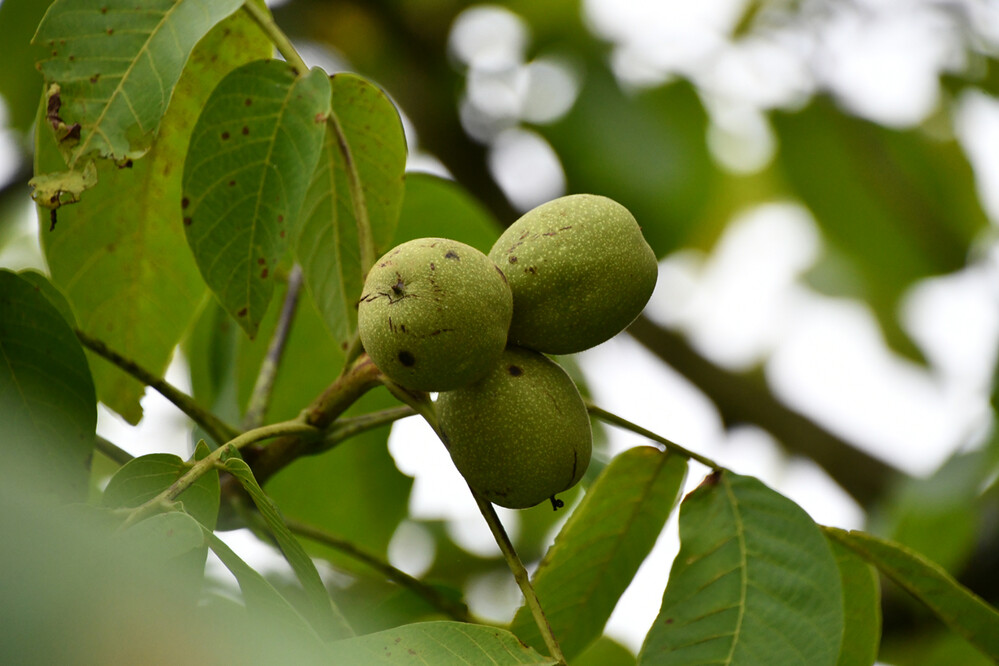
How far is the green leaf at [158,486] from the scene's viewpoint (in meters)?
0.80

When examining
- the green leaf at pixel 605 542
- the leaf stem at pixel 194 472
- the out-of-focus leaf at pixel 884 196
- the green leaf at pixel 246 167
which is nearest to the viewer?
the leaf stem at pixel 194 472

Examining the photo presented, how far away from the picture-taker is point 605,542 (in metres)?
1.16

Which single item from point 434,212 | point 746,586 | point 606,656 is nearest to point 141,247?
point 434,212

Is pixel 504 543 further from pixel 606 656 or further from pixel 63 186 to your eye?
pixel 606 656

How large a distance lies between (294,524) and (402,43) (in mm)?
1742

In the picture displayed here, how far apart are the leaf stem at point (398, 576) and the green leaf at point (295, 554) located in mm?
390

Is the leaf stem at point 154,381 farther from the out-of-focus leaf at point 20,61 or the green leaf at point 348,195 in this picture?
the out-of-focus leaf at point 20,61

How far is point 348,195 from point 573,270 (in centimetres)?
39

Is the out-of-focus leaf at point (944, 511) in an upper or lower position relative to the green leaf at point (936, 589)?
lower

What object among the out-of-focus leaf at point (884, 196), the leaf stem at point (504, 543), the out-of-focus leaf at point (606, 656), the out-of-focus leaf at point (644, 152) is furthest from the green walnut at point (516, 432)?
the out-of-focus leaf at point (884, 196)

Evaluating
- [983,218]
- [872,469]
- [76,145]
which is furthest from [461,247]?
[983,218]

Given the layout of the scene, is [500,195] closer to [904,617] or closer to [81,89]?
[904,617]

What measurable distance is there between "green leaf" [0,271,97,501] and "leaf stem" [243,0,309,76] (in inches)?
14.8

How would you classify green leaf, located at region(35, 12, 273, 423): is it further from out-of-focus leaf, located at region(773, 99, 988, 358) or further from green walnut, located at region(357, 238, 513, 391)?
out-of-focus leaf, located at region(773, 99, 988, 358)
